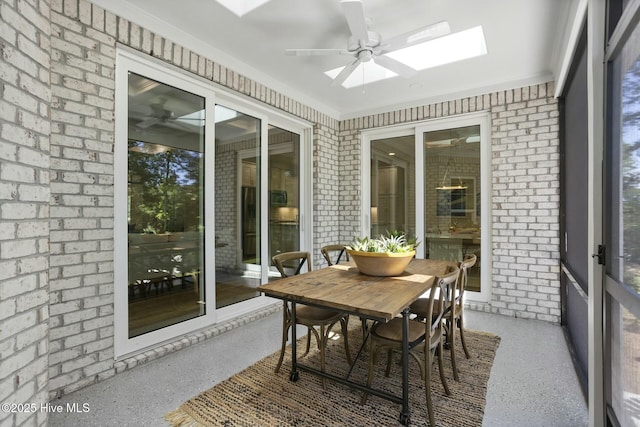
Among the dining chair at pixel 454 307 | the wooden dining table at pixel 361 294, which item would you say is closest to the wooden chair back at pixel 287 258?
the wooden dining table at pixel 361 294

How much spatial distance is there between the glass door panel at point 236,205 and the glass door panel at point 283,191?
1.01ft

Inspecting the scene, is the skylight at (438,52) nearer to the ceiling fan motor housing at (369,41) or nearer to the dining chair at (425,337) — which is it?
the ceiling fan motor housing at (369,41)

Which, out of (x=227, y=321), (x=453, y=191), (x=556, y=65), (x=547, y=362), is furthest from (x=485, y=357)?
(x=556, y=65)

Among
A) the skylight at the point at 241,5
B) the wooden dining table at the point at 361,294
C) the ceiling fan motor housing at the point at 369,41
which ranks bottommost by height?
the wooden dining table at the point at 361,294

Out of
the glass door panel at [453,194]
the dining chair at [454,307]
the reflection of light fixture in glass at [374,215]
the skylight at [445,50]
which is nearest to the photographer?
the dining chair at [454,307]

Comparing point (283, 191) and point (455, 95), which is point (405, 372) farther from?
point (455, 95)

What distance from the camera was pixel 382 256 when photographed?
2186 mm

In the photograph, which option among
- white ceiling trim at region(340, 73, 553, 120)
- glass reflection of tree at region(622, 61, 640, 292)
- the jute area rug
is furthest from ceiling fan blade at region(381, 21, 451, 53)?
the jute area rug

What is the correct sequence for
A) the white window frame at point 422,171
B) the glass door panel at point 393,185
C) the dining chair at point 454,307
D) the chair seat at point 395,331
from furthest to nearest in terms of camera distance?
the glass door panel at point 393,185 → the white window frame at point 422,171 → the dining chair at point 454,307 → the chair seat at point 395,331

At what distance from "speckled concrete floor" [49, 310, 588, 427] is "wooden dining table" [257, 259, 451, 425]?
0.62m

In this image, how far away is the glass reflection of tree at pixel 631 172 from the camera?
48.9 inches

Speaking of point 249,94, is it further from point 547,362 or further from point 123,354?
point 547,362

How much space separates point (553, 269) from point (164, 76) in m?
4.40

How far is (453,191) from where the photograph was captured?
4082 mm
